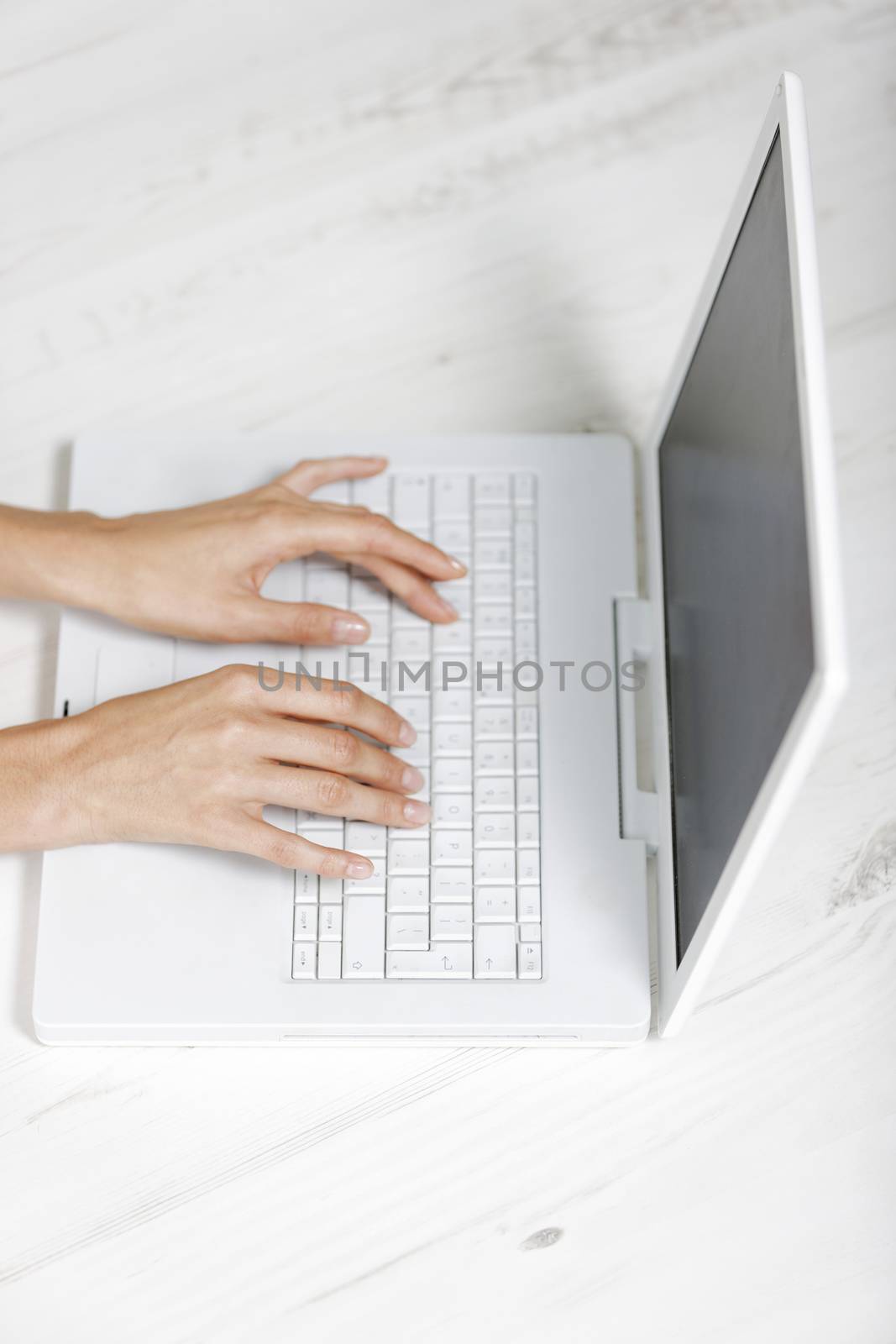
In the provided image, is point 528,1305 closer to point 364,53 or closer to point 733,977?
point 733,977

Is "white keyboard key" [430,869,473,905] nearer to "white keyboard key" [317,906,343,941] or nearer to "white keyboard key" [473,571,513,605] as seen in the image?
"white keyboard key" [317,906,343,941]

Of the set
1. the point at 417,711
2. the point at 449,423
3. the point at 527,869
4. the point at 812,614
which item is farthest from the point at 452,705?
the point at 812,614

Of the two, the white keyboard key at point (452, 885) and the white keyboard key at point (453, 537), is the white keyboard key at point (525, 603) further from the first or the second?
the white keyboard key at point (452, 885)

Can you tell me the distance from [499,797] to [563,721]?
7 centimetres

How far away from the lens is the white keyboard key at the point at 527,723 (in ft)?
2.69

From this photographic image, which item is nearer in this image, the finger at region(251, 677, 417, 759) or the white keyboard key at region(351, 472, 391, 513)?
the finger at region(251, 677, 417, 759)

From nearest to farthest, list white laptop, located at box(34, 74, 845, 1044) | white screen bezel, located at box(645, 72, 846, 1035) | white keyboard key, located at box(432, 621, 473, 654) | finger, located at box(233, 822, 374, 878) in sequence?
white screen bezel, located at box(645, 72, 846, 1035) → white laptop, located at box(34, 74, 845, 1044) → finger, located at box(233, 822, 374, 878) → white keyboard key, located at box(432, 621, 473, 654)

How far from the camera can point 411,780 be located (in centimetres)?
79

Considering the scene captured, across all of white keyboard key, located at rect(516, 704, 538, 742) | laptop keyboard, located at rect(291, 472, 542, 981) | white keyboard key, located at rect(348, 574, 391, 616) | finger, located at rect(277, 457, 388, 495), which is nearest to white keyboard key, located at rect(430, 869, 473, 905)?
laptop keyboard, located at rect(291, 472, 542, 981)

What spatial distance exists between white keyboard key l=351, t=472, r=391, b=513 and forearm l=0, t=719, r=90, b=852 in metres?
0.28

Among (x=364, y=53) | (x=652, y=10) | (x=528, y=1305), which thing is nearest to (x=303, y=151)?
(x=364, y=53)

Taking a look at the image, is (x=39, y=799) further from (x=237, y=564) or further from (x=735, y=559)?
(x=735, y=559)

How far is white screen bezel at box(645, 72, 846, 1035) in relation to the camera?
1.60ft

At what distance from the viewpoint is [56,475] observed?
936mm
